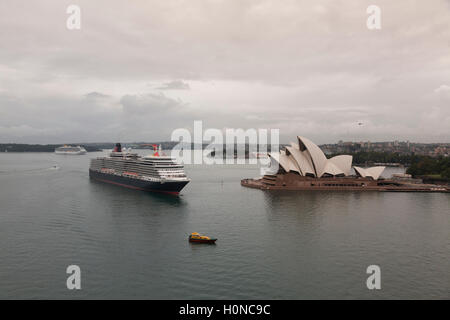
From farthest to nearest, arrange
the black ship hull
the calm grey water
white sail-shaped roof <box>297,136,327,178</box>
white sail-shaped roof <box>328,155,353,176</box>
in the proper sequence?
white sail-shaped roof <box>328,155,353,176</box>, white sail-shaped roof <box>297,136,327,178</box>, the black ship hull, the calm grey water

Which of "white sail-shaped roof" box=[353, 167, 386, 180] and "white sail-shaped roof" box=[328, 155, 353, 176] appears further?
"white sail-shaped roof" box=[328, 155, 353, 176]

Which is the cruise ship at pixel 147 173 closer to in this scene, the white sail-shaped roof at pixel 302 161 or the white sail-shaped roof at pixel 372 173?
the white sail-shaped roof at pixel 302 161

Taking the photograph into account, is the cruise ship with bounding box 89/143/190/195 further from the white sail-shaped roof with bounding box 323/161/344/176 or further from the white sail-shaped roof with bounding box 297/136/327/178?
the white sail-shaped roof with bounding box 323/161/344/176

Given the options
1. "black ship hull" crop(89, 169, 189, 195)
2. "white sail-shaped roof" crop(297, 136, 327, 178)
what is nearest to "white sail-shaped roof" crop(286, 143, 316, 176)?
"white sail-shaped roof" crop(297, 136, 327, 178)

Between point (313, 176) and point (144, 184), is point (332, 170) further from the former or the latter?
point (144, 184)

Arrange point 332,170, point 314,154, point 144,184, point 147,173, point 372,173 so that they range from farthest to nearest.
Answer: point 372,173 → point 332,170 → point 314,154 → point 147,173 → point 144,184

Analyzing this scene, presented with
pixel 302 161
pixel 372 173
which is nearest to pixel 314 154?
pixel 302 161

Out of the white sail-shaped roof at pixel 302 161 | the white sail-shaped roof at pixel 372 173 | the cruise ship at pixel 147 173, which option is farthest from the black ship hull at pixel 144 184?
the white sail-shaped roof at pixel 372 173
